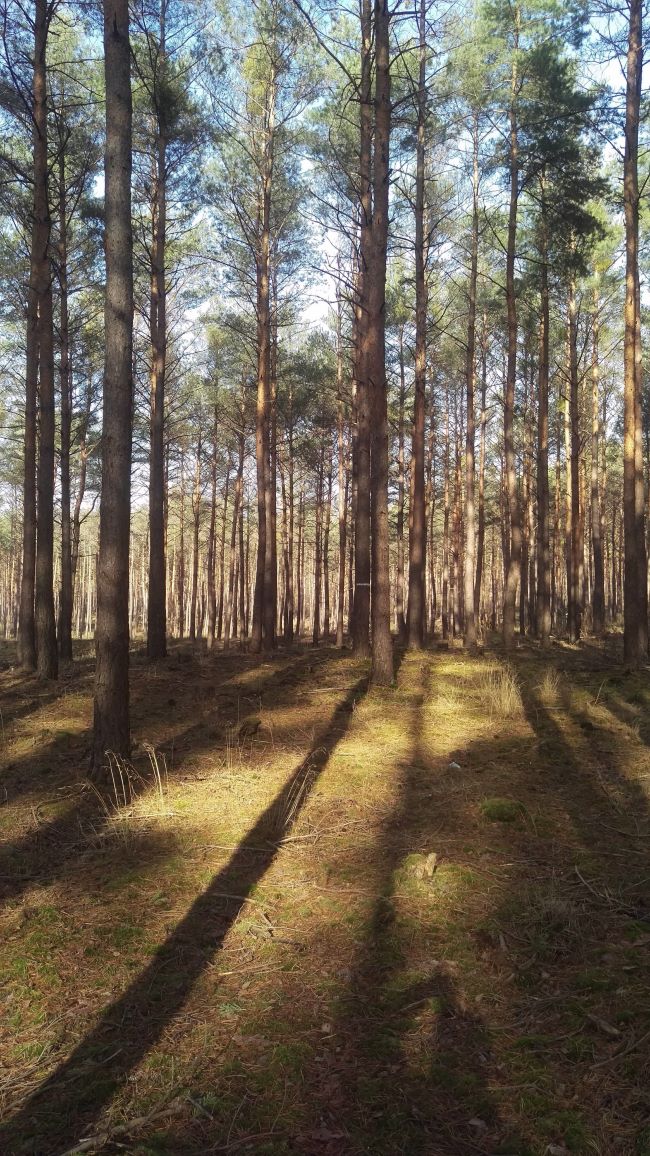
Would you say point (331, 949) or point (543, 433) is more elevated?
point (543, 433)

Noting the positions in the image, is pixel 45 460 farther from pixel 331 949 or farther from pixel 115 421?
pixel 331 949

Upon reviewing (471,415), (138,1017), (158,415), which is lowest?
(138,1017)

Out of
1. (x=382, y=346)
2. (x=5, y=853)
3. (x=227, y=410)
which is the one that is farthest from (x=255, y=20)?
(x=5, y=853)

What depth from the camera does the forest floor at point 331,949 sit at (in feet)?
7.82

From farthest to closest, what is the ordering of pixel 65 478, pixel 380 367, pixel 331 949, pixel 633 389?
pixel 65 478 → pixel 633 389 → pixel 380 367 → pixel 331 949

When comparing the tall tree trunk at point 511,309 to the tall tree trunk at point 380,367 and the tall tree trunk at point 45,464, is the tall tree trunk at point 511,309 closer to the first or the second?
the tall tree trunk at point 380,367

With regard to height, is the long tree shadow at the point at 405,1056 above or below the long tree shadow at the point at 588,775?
below

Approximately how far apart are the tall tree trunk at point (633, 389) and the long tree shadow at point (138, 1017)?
9.09 metres

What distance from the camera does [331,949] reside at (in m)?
3.42

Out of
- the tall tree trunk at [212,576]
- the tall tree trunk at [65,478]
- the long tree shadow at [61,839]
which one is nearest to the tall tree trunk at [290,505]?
the tall tree trunk at [212,576]

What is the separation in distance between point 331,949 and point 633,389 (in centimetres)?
1122

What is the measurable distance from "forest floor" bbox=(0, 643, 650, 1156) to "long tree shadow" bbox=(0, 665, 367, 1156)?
0.04ft

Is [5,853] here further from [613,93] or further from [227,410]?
[227,410]

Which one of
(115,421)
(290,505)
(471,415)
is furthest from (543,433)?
(115,421)
